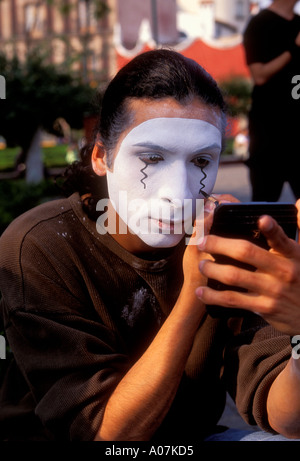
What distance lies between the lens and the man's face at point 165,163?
1650 millimetres

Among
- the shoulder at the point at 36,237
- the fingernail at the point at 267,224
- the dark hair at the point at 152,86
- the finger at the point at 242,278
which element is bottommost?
the shoulder at the point at 36,237

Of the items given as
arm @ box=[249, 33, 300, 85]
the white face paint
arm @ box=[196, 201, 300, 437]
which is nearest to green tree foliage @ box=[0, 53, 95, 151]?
arm @ box=[249, 33, 300, 85]

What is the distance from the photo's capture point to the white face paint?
1.65 metres

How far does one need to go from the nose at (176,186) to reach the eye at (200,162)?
0.18 feet

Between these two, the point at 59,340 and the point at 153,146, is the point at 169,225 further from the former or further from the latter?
the point at 59,340

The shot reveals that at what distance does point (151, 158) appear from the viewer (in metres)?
1.69

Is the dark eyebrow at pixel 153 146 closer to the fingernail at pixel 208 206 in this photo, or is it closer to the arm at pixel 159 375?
the fingernail at pixel 208 206

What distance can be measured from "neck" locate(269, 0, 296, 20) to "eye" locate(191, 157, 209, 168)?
2.68 metres

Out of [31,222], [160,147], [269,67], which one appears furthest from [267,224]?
[269,67]

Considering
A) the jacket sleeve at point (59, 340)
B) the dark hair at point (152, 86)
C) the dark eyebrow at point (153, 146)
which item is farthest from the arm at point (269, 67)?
the jacket sleeve at point (59, 340)

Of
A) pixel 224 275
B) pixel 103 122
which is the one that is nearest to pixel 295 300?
pixel 224 275

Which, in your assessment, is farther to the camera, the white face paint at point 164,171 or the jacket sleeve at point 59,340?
the white face paint at point 164,171

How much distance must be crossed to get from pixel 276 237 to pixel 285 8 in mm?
3297
